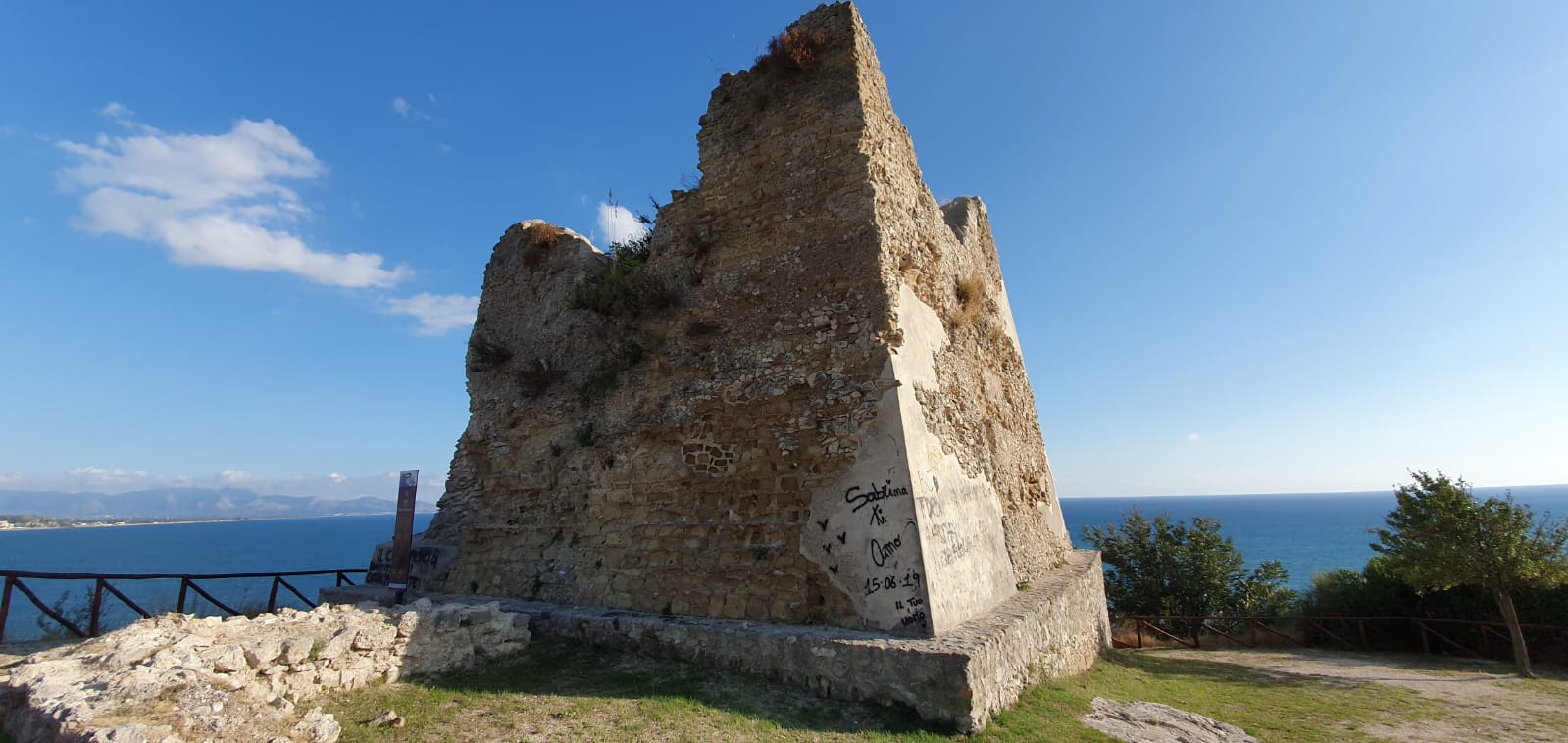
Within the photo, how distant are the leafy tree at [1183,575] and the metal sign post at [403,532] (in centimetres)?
2009

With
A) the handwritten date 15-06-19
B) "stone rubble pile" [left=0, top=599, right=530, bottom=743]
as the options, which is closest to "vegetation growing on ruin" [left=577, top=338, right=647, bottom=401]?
"stone rubble pile" [left=0, top=599, right=530, bottom=743]

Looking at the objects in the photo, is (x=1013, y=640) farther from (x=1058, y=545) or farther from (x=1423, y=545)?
(x=1423, y=545)

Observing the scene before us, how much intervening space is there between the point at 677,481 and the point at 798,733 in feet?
12.6

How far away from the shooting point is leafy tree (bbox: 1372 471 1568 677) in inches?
509

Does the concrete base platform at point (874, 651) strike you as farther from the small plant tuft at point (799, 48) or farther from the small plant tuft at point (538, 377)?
the small plant tuft at point (799, 48)

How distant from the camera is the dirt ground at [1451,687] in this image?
8.38 meters

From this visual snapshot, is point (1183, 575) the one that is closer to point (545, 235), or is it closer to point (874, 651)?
point (874, 651)

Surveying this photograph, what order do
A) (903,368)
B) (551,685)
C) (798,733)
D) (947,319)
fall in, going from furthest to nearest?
(947,319) < (903,368) < (551,685) < (798,733)

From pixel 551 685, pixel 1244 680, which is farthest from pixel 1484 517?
pixel 551 685

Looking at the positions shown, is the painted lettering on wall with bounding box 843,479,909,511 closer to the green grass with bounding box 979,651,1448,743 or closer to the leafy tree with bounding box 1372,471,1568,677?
the green grass with bounding box 979,651,1448,743

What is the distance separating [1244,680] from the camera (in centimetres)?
1110

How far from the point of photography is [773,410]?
8320 mm

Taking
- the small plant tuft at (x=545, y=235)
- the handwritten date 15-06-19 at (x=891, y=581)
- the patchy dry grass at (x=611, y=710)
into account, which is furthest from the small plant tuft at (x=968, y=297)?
the small plant tuft at (x=545, y=235)

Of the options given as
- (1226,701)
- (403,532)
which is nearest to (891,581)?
(1226,701)
